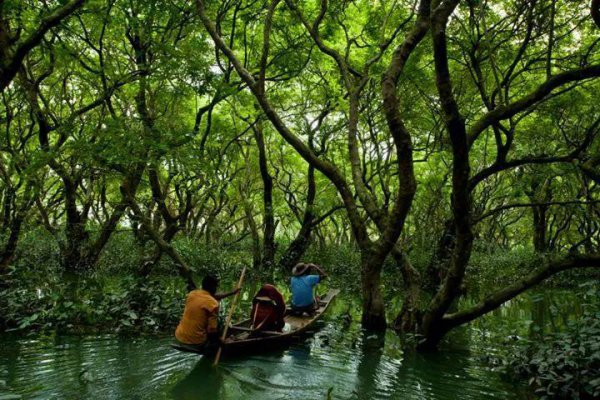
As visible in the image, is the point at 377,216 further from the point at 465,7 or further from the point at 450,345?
the point at 465,7

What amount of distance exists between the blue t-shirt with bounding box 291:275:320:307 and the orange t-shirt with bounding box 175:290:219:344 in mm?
3420

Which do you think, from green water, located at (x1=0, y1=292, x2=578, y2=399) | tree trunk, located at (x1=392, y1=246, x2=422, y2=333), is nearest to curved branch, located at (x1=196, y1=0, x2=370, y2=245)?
tree trunk, located at (x1=392, y1=246, x2=422, y2=333)

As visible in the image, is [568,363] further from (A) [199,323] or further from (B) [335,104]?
(B) [335,104]

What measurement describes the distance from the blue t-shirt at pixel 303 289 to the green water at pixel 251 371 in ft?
4.05

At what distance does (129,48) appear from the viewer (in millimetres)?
15250

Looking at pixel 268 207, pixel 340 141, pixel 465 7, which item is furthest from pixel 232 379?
pixel 340 141

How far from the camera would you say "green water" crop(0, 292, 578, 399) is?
647 centimetres

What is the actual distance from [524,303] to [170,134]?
13.2m

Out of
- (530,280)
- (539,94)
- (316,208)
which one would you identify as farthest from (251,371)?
(316,208)

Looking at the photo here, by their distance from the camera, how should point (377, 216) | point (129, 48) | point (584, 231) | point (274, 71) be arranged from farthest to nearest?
point (584, 231) → point (129, 48) → point (274, 71) → point (377, 216)

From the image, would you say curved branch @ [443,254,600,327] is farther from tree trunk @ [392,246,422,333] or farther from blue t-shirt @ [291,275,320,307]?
blue t-shirt @ [291,275,320,307]

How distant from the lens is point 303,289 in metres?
10.7

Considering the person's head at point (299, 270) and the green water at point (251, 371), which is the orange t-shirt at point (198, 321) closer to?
the green water at point (251, 371)

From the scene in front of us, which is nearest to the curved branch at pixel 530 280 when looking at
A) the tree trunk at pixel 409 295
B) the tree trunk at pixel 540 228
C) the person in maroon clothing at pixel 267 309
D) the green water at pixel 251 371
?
the green water at pixel 251 371
